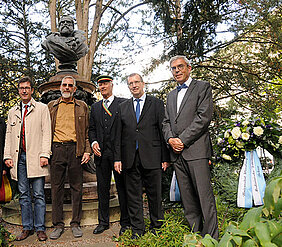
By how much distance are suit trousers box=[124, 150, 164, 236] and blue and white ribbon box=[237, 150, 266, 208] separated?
1.07m

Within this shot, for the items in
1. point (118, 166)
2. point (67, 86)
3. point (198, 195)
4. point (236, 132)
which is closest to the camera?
point (198, 195)

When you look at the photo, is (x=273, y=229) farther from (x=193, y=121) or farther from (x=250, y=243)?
(x=193, y=121)

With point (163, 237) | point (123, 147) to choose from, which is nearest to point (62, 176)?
point (123, 147)

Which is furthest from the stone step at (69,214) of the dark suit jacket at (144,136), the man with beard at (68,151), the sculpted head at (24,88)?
the sculpted head at (24,88)

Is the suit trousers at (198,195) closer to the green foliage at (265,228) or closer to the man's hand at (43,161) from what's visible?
the man's hand at (43,161)

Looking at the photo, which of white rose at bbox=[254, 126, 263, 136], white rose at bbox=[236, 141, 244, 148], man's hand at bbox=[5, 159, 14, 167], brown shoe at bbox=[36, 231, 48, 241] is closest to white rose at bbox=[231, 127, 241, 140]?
white rose at bbox=[236, 141, 244, 148]

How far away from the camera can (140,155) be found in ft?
11.8

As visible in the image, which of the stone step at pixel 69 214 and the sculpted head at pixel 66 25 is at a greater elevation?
the sculpted head at pixel 66 25

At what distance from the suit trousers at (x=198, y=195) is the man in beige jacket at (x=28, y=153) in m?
1.83

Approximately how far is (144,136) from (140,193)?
29.1 inches

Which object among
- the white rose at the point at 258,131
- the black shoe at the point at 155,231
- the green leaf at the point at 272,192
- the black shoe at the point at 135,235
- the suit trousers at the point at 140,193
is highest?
the white rose at the point at 258,131

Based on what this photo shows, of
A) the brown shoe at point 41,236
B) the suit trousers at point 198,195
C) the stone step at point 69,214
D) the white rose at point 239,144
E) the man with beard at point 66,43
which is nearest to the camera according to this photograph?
the suit trousers at point 198,195

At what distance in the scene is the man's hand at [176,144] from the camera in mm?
3123

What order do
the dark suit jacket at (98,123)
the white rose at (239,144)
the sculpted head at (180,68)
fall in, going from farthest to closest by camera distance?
the dark suit jacket at (98,123) < the white rose at (239,144) < the sculpted head at (180,68)
